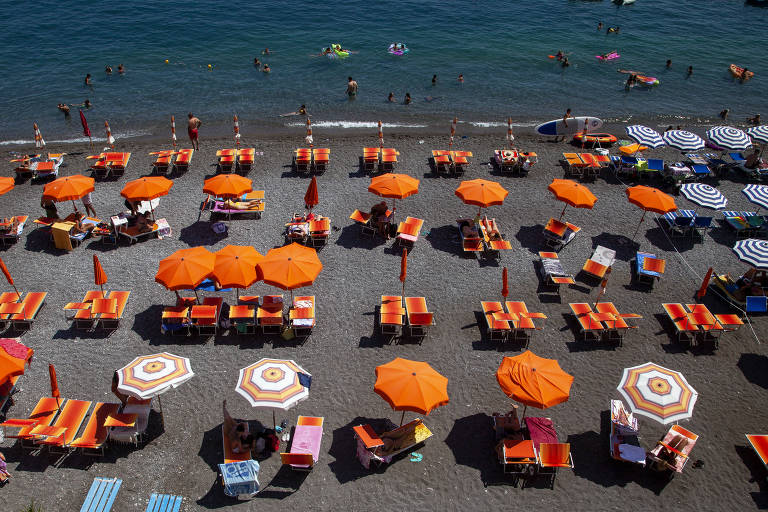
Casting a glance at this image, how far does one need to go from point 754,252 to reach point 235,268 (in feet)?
58.9

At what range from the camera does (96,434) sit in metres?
12.9

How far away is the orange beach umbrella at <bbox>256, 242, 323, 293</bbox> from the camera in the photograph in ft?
52.1

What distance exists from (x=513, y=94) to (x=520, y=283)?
78.6ft

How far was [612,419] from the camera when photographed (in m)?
14.0

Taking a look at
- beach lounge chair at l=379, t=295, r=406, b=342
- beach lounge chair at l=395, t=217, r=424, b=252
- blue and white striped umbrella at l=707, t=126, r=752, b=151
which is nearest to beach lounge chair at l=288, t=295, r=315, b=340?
beach lounge chair at l=379, t=295, r=406, b=342

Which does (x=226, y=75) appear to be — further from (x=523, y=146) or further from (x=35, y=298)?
(x=35, y=298)

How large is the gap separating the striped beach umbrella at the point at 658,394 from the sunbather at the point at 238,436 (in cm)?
982

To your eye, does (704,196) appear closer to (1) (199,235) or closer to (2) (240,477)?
(2) (240,477)

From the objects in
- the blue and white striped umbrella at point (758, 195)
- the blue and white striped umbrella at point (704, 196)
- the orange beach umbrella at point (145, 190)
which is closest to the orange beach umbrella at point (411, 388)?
the orange beach umbrella at point (145, 190)

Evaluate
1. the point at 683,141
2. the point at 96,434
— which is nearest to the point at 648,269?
the point at 683,141

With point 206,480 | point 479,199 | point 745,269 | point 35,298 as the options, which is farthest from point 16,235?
point 745,269

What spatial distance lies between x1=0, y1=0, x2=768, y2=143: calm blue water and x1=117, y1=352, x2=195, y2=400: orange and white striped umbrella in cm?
2212

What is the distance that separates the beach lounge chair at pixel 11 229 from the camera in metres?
19.8

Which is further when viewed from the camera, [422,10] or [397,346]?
[422,10]
